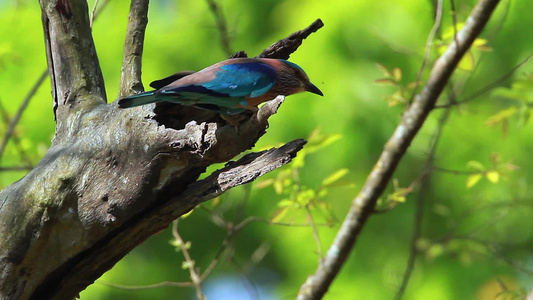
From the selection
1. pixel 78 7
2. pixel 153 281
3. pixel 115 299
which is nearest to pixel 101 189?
pixel 78 7

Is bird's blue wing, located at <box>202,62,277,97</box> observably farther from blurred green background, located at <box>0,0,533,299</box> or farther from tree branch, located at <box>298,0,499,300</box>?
blurred green background, located at <box>0,0,533,299</box>

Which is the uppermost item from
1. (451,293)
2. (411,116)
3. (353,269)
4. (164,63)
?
(164,63)

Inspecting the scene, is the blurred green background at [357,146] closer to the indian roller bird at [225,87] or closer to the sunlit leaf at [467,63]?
the sunlit leaf at [467,63]

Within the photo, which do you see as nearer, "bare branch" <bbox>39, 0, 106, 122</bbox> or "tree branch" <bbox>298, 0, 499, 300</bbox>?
"bare branch" <bbox>39, 0, 106, 122</bbox>

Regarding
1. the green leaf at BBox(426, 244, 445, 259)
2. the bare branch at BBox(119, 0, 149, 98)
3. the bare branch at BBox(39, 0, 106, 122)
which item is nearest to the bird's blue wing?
the bare branch at BBox(119, 0, 149, 98)

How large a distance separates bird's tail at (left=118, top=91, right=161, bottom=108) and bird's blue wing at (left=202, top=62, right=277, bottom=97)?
0.22 metres

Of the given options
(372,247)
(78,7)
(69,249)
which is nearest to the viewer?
(69,249)

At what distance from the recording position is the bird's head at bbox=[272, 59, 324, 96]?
123 inches

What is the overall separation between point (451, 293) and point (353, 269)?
3.36 feet

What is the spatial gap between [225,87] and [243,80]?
9cm

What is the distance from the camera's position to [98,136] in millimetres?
2785

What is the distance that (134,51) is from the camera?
10.7ft

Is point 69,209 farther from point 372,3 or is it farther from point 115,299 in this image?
point 115,299

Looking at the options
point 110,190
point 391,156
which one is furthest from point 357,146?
point 110,190
